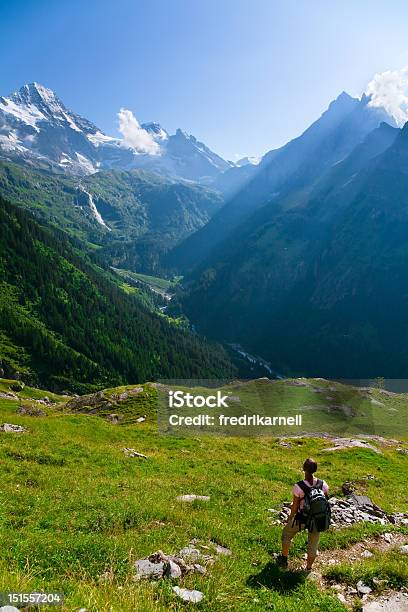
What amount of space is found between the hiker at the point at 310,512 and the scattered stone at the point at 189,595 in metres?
4.16

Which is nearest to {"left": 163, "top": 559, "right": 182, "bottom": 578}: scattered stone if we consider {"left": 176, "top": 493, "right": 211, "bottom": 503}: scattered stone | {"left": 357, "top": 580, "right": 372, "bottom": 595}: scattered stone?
{"left": 357, "top": 580, "right": 372, "bottom": 595}: scattered stone

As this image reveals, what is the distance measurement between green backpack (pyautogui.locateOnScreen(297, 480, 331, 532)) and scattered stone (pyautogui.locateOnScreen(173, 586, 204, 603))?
435cm

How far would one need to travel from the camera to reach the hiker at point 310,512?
42.0 feet

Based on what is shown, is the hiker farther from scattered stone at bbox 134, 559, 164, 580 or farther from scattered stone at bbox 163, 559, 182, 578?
scattered stone at bbox 134, 559, 164, 580

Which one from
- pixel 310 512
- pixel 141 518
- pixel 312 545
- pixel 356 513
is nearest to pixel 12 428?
pixel 141 518

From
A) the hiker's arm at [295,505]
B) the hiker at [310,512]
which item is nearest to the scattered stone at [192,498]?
the hiker at [310,512]

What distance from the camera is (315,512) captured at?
12.8m

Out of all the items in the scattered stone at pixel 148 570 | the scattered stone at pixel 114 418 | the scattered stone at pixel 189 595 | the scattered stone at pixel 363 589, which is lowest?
the scattered stone at pixel 114 418

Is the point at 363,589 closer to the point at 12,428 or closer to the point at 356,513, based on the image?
the point at 356,513

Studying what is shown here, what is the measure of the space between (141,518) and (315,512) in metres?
8.00

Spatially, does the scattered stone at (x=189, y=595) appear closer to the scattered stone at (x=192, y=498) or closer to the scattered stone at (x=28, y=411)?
the scattered stone at (x=192, y=498)

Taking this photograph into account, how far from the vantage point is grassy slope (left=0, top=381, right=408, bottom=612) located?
34.9 feet

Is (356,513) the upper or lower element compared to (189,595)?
lower

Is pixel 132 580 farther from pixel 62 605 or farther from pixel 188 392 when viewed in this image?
pixel 188 392
